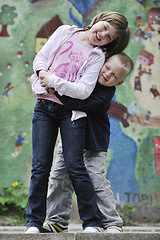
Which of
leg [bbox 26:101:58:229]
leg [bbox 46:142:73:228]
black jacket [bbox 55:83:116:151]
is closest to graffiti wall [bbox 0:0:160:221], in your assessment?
leg [bbox 46:142:73:228]

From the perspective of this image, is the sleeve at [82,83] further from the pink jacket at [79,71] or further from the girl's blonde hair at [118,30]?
the girl's blonde hair at [118,30]

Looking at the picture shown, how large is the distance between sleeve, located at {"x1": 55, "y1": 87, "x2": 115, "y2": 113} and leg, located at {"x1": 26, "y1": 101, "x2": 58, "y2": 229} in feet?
0.53

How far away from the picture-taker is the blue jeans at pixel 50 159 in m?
2.45

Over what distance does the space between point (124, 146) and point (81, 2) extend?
197 cm

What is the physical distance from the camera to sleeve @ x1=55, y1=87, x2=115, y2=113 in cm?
247

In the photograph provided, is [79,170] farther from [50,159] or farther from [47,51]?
[47,51]

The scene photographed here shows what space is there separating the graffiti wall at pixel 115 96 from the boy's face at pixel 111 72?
2.34 meters

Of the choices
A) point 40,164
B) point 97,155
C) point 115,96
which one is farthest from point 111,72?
point 115,96

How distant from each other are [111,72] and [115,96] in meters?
2.44

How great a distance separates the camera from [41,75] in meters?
2.50

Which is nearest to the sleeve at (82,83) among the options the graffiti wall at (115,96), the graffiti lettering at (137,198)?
the graffiti wall at (115,96)

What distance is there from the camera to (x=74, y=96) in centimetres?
244

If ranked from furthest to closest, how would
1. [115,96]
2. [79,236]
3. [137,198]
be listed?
1. [115,96]
2. [137,198]
3. [79,236]

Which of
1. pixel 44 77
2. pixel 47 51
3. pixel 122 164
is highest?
pixel 47 51
